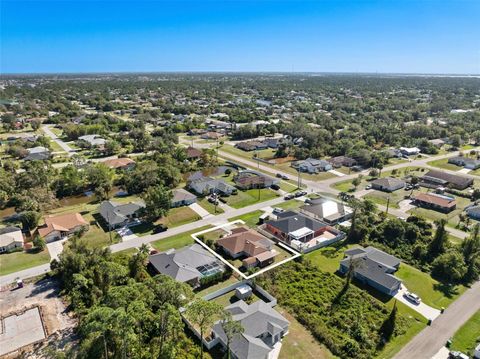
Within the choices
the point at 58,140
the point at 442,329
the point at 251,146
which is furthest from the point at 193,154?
the point at 442,329

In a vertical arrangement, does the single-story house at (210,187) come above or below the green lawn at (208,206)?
above

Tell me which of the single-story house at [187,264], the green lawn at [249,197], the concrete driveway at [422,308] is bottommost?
the concrete driveway at [422,308]

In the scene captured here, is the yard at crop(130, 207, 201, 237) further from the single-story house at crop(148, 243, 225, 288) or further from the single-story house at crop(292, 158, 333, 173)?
the single-story house at crop(292, 158, 333, 173)

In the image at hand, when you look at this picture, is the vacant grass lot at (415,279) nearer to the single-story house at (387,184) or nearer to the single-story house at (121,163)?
the single-story house at (387,184)

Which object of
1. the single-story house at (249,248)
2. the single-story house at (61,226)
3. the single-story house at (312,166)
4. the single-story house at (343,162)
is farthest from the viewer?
the single-story house at (343,162)

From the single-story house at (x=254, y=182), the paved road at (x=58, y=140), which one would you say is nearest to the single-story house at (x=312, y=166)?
the single-story house at (x=254, y=182)

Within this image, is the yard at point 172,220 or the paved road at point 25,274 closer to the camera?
the paved road at point 25,274
